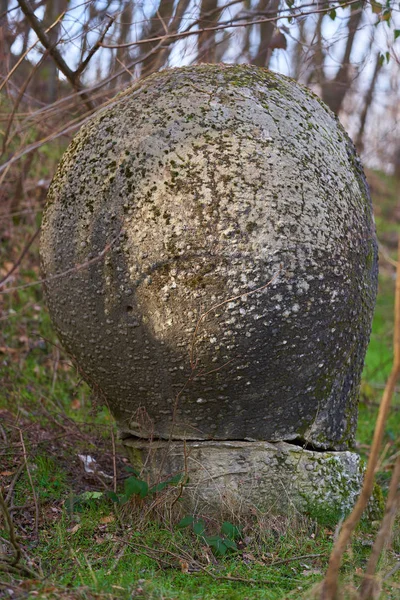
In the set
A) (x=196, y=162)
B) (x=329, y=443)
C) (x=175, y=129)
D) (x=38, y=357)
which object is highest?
(x=175, y=129)

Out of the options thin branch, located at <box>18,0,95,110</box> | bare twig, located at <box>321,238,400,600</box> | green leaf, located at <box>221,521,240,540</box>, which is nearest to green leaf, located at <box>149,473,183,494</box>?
green leaf, located at <box>221,521,240,540</box>

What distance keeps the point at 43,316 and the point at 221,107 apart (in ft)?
9.87

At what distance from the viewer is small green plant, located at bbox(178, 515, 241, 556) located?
2.65 m

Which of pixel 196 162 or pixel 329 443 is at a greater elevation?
pixel 196 162

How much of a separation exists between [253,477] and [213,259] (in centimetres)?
104

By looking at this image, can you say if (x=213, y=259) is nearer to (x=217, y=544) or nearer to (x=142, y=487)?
(x=142, y=487)

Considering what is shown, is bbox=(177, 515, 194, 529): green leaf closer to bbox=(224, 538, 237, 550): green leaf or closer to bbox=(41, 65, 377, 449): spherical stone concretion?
bbox=(224, 538, 237, 550): green leaf

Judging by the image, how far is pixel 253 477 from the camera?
9.52ft

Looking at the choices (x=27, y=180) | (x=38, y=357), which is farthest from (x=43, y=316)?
(x=27, y=180)

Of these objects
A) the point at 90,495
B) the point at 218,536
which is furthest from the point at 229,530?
the point at 90,495

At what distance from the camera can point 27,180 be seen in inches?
229

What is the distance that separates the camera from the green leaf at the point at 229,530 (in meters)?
2.75

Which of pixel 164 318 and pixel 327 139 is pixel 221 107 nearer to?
pixel 327 139

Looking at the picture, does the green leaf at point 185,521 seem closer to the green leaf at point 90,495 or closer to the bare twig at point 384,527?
the green leaf at point 90,495
